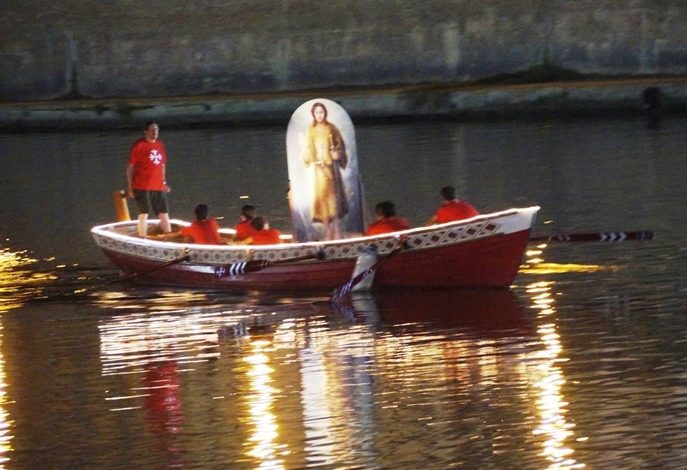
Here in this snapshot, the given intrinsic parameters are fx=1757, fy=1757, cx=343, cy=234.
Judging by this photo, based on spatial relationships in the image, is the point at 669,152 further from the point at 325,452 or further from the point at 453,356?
the point at 325,452

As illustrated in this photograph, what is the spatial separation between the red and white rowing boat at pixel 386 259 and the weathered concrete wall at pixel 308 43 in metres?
25.6

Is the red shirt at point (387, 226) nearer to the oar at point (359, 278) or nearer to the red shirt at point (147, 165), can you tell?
the oar at point (359, 278)

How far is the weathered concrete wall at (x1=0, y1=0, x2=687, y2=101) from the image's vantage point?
42.8m

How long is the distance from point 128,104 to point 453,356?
100ft

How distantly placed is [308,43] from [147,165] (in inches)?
988

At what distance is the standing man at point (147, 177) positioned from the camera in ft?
66.0

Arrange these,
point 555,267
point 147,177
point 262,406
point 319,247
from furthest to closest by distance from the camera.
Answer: point 147,177 < point 555,267 < point 319,247 < point 262,406

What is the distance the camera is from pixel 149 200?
20359 mm

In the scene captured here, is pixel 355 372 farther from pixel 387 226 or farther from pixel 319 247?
pixel 387 226

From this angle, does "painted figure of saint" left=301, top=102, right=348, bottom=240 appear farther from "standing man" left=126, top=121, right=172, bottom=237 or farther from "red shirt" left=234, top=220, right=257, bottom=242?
"standing man" left=126, top=121, right=172, bottom=237

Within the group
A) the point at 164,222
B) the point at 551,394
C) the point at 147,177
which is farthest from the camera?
the point at 164,222

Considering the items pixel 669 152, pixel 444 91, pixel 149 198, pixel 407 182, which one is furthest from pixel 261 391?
pixel 444 91

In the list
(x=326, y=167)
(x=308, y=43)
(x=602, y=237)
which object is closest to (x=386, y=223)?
(x=326, y=167)

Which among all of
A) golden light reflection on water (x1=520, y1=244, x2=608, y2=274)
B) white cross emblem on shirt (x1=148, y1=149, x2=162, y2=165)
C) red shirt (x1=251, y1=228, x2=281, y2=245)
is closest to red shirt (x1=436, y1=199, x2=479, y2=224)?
golden light reflection on water (x1=520, y1=244, x2=608, y2=274)
